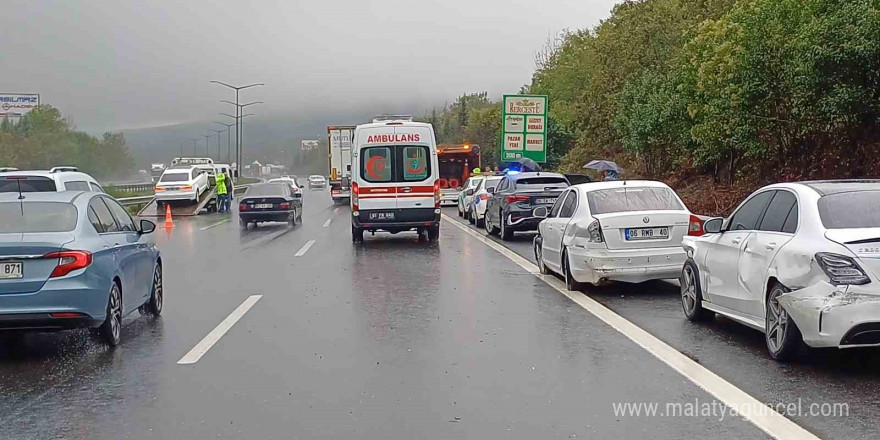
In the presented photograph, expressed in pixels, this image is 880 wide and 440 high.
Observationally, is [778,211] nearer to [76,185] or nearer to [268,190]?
[76,185]

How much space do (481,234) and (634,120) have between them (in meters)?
13.3

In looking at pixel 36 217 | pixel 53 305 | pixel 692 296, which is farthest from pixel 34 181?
pixel 692 296

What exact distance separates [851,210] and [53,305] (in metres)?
6.70

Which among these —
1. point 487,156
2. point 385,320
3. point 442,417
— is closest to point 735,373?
point 442,417

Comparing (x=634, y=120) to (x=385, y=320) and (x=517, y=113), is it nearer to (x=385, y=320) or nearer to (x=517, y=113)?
(x=517, y=113)

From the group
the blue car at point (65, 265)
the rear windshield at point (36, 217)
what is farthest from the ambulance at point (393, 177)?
the rear windshield at point (36, 217)

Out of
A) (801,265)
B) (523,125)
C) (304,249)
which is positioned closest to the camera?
(801,265)

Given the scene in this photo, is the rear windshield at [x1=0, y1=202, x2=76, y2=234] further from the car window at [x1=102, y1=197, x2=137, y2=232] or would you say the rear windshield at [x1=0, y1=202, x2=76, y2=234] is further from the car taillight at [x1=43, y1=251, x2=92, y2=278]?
the car window at [x1=102, y1=197, x2=137, y2=232]

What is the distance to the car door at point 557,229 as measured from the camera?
42.4ft

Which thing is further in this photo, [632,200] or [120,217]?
[632,200]

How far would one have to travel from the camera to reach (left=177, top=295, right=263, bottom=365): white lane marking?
805cm

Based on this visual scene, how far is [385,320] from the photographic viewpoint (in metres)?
9.99

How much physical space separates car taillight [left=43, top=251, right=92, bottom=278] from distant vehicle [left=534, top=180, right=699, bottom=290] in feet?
20.5

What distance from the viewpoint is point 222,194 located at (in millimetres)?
38750
